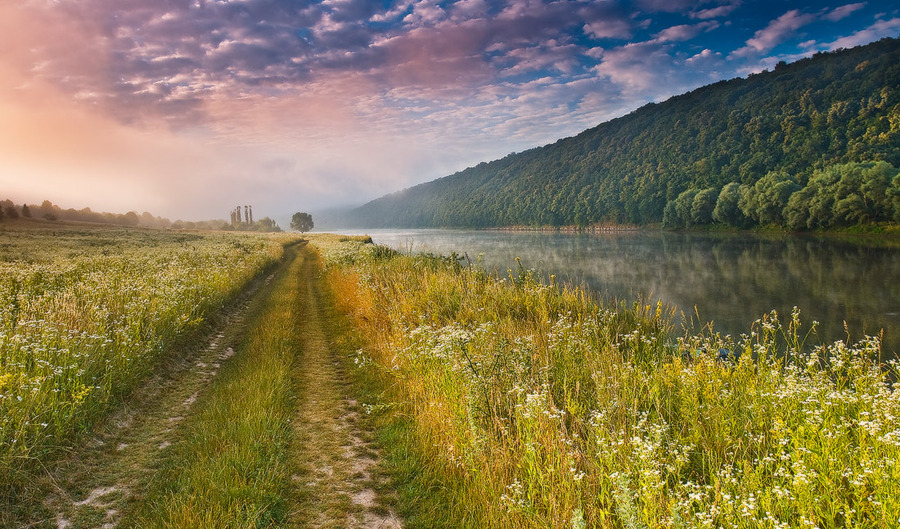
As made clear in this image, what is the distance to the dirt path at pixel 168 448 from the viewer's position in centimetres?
450

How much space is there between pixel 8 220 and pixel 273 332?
83.4 m

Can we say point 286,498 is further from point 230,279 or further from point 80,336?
point 230,279

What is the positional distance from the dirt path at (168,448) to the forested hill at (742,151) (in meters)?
68.0

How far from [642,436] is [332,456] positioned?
12.6 feet

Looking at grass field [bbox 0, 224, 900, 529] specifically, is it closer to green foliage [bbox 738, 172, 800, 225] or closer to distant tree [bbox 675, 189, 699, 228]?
green foliage [bbox 738, 172, 800, 225]

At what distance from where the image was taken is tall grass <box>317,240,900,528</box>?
3330mm

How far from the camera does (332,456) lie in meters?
5.69

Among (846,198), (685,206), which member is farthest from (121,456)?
(685,206)

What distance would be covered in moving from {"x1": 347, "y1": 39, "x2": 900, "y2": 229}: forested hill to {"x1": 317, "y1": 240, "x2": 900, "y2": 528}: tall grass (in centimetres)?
6482

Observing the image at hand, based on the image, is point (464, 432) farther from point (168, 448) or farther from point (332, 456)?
point (168, 448)

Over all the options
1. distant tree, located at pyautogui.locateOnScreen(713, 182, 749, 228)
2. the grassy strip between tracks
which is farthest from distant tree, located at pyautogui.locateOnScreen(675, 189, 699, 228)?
the grassy strip between tracks

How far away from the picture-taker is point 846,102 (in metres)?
85.8

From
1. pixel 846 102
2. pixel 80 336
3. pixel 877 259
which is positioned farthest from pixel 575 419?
pixel 846 102

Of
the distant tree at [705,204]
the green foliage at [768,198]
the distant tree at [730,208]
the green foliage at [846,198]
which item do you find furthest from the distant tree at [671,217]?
the green foliage at [846,198]
